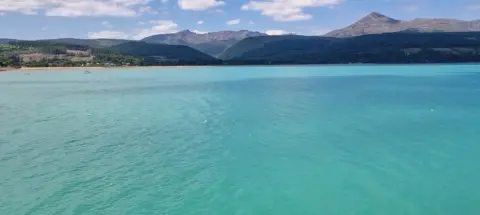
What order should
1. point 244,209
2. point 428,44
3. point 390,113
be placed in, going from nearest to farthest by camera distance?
point 244,209
point 390,113
point 428,44

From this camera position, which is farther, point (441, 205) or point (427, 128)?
point (427, 128)

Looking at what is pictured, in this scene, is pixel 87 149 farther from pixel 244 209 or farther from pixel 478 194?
pixel 478 194

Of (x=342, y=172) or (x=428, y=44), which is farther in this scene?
(x=428, y=44)

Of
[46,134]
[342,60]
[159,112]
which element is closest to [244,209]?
[46,134]

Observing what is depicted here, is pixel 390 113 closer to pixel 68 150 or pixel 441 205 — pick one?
pixel 441 205

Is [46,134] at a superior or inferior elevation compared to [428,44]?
inferior

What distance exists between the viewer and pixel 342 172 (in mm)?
15938

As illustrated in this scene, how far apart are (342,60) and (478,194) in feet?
550

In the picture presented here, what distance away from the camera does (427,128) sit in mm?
24859

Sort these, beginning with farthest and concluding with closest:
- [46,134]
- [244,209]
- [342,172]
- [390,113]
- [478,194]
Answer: [390,113]
[46,134]
[342,172]
[478,194]
[244,209]

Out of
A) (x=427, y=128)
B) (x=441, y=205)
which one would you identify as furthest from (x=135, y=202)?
(x=427, y=128)

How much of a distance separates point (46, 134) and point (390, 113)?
23362mm

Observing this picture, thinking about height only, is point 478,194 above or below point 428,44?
below

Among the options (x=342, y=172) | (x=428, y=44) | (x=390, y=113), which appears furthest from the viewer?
(x=428, y=44)
